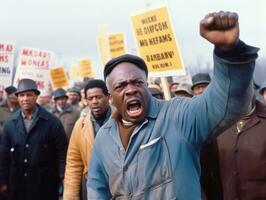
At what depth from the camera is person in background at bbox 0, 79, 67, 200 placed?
6.64 m

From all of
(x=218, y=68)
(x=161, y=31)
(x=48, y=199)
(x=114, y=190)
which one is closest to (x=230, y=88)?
(x=218, y=68)

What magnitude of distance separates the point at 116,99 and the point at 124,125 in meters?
0.16

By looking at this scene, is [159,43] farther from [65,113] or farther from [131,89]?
[65,113]

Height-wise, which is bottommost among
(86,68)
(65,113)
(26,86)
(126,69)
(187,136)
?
(187,136)

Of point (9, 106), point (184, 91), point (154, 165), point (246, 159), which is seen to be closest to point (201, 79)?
point (184, 91)

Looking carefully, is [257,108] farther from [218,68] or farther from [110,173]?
[218,68]

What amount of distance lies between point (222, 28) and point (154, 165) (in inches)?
34.2

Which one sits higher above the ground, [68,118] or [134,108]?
[68,118]

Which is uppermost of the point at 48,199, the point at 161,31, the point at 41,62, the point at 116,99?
the point at 41,62

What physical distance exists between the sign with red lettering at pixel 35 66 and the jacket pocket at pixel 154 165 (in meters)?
9.33

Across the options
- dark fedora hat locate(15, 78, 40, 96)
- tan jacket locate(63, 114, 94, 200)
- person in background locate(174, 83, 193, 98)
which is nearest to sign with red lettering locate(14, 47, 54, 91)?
dark fedora hat locate(15, 78, 40, 96)

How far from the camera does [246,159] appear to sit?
438 cm

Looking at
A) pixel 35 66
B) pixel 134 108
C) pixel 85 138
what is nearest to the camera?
pixel 134 108

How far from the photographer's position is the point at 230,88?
2266 millimetres
